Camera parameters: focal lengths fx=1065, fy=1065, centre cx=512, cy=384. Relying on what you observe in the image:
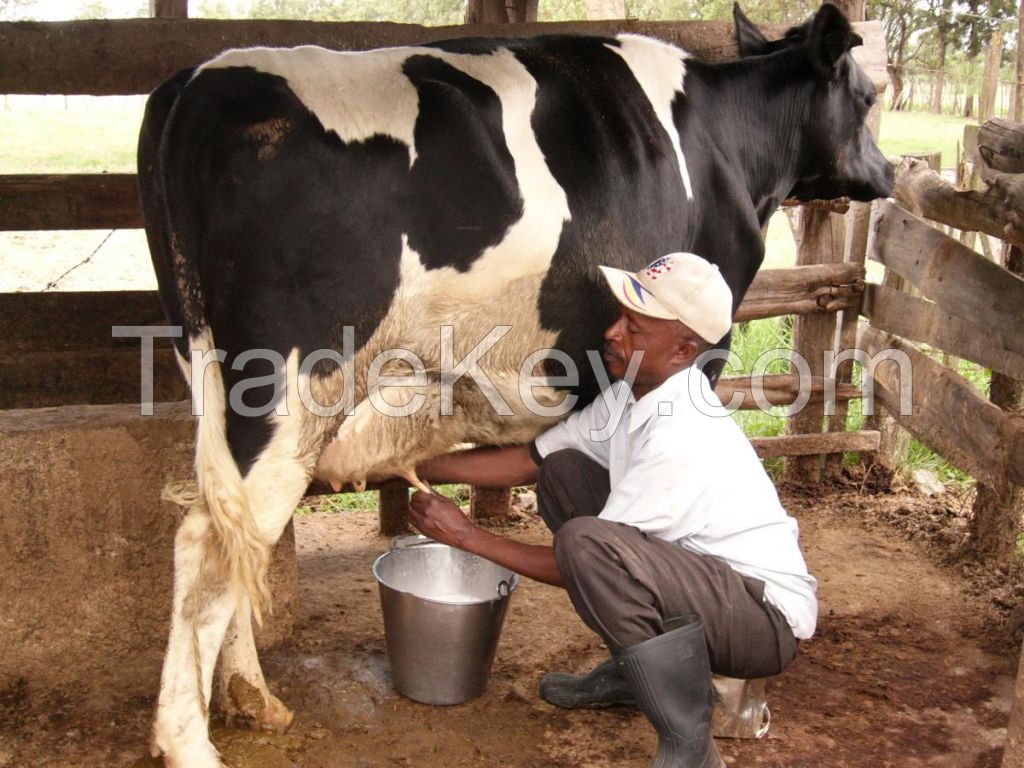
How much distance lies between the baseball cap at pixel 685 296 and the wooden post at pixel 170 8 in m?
2.46

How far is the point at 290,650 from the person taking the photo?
376cm

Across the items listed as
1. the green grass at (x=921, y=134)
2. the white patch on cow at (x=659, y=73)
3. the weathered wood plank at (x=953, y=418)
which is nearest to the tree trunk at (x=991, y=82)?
the green grass at (x=921, y=134)

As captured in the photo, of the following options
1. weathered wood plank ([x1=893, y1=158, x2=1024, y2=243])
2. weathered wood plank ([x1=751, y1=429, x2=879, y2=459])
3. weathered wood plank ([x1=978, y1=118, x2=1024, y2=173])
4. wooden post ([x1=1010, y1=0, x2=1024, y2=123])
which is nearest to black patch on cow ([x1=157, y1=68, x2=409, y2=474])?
weathered wood plank ([x1=893, y1=158, x2=1024, y2=243])

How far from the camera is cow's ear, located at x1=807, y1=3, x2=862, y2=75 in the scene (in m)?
3.91

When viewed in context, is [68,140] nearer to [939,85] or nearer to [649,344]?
[649,344]

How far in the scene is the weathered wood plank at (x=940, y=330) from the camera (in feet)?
13.6

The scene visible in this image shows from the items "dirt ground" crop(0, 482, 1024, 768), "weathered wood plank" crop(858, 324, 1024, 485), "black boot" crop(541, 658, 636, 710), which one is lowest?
"dirt ground" crop(0, 482, 1024, 768)

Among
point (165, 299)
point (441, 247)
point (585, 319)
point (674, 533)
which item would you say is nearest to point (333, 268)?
point (441, 247)

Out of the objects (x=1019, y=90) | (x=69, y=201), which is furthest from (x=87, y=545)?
(x=1019, y=90)

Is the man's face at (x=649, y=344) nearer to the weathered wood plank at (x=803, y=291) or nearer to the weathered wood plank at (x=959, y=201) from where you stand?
the weathered wood plank at (x=959, y=201)

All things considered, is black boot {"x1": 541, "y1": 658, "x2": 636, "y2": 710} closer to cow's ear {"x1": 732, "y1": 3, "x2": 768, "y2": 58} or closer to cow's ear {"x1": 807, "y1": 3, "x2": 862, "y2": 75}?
cow's ear {"x1": 807, "y1": 3, "x2": 862, "y2": 75}

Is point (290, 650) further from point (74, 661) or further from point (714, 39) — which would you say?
point (714, 39)

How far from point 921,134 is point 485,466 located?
50.7 feet

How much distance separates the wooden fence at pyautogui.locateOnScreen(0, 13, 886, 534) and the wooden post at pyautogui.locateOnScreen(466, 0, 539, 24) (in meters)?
0.65
